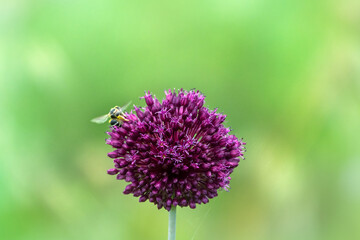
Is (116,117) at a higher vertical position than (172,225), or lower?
higher

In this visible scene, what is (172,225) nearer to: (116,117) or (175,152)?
(175,152)

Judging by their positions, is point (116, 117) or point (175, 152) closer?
point (175, 152)

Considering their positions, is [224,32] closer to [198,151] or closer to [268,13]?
[268,13]

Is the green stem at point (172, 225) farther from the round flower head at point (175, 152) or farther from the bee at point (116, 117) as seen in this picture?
the bee at point (116, 117)

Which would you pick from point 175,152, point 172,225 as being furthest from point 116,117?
point 172,225

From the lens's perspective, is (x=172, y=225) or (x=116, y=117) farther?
(x=116, y=117)

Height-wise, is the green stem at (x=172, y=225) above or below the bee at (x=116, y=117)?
below

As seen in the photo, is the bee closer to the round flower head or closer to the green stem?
the round flower head

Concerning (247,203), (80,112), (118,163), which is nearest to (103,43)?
(80,112)

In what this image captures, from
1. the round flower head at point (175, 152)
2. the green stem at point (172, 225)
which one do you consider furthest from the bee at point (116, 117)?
the green stem at point (172, 225)
